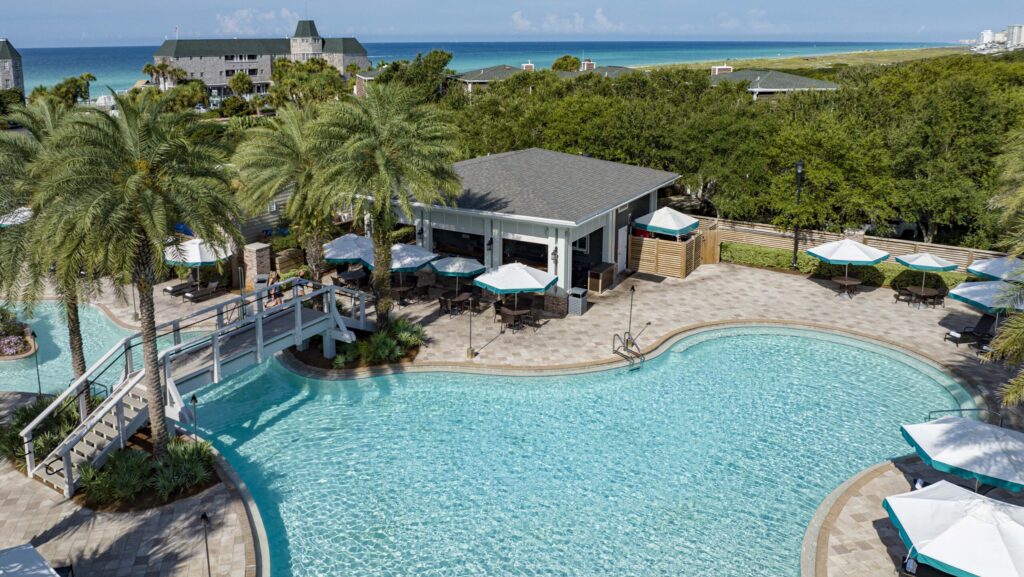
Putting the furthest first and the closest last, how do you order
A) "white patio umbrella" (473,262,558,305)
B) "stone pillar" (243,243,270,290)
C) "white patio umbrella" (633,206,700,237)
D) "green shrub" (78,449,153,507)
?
1. "white patio umbrella" (633,206,700,237)
2. "stone pillar" (243,243,270,290)
3. "white patio umbrella" (473,262,558,305)
4. "green shrub" (78,449,153,507)

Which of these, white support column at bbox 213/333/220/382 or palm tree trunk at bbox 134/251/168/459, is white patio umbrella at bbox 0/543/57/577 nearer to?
palm tree trunk at bbox 134/251/168/459

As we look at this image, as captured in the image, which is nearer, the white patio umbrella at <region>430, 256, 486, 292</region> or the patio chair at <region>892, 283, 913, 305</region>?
the white patio umbrella at <region>430, 256, 486, 292</region>

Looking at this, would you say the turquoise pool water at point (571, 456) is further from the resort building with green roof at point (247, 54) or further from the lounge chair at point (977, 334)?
the resort building with green roof at point (247, 54)

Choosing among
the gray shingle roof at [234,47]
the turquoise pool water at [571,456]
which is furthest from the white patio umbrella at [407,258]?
the gray shingle roof at [234,47]

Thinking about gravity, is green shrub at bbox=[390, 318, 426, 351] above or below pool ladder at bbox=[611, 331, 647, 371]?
above

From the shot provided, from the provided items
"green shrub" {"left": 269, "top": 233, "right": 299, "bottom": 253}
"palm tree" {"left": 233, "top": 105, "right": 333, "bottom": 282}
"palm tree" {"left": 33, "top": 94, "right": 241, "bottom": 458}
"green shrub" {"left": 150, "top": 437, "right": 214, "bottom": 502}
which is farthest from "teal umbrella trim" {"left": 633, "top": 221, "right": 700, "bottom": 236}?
"green shrub" {"left": 150, "top": 437, "right": 214, "bottom": 502}

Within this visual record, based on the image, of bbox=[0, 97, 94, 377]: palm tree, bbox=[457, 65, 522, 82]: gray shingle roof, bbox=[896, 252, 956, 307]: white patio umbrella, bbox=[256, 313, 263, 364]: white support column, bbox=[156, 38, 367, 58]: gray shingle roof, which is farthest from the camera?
bbox=[156, 38, 367, 58]: gray shingle roof

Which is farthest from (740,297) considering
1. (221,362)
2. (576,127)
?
(221,362)
